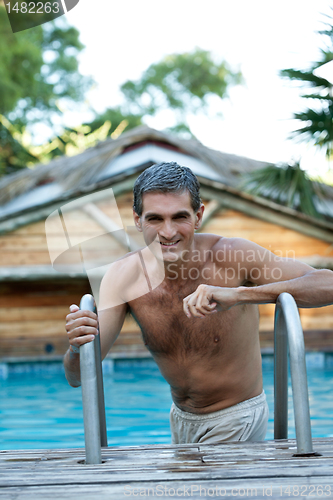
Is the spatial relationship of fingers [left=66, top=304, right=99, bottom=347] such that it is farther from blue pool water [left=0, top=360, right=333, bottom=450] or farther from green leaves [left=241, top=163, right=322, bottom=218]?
green leaves [left=241, top=163, right=322, bottom=218]

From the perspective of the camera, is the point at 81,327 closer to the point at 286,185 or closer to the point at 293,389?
the point at 293,389

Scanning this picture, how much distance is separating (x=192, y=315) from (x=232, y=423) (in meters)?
0.67

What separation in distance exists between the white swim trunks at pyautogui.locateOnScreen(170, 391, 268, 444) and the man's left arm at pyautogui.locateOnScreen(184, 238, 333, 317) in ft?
2.17

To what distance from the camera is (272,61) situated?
7.40 metres

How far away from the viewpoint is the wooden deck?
3.99 ft

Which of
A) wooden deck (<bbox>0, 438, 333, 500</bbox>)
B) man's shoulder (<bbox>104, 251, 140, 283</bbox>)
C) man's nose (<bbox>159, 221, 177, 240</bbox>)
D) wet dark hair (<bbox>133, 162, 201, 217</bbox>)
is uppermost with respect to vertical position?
wet dark hair (<bbox>133, 162, 201, 217</bbox>)

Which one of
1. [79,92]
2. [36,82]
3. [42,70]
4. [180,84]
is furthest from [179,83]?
[36,82]

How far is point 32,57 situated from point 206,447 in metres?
13.8

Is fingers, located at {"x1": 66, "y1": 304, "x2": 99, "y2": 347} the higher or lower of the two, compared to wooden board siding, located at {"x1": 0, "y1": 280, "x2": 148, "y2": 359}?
higher

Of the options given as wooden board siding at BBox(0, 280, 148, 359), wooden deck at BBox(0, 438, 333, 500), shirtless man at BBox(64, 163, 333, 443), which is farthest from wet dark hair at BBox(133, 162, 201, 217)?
wooden board siding at BBox(0, 280, 148, 359)

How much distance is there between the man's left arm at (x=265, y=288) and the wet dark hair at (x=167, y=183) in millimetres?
341

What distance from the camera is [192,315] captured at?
7.02 ft

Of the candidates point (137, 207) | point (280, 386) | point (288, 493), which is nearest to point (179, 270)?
point (137, 207)

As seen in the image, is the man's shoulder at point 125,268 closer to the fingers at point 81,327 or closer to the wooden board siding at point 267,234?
the fingers at point 81,327
